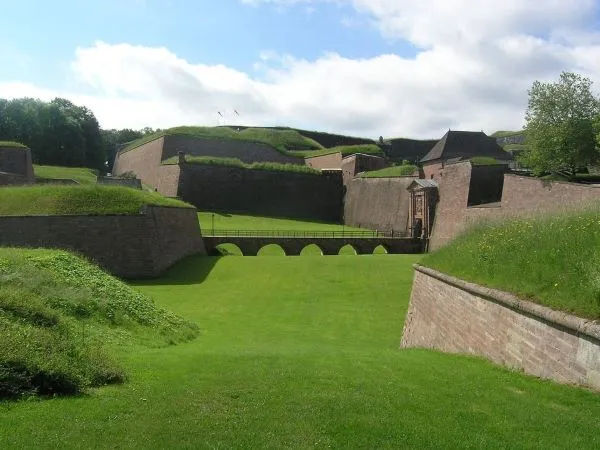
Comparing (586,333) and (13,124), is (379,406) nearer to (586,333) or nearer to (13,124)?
(586,333)

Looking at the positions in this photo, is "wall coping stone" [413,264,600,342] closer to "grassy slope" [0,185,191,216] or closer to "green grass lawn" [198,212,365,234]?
"grassy slope" [0,185,191,216]

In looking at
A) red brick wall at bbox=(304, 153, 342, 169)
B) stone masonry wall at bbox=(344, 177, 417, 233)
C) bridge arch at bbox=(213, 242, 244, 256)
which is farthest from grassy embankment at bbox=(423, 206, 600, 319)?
red brick wall at bbox=(304, 153, 342, 169)

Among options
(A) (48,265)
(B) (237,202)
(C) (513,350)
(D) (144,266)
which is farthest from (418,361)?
(B) (237,202)

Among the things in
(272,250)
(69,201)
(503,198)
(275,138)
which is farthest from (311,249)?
(275,138)

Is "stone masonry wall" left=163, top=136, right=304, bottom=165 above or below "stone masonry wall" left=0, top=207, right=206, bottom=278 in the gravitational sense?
above

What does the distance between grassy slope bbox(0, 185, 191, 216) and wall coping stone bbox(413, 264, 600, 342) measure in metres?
20.8

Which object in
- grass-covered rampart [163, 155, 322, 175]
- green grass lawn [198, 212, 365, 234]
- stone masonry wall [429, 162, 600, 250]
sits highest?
grass-covered rampart [163, 155, 322, 175]

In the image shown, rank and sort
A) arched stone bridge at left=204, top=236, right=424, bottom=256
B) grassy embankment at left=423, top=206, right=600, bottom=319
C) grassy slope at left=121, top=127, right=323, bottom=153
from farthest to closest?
grassy slope at left=121, top=127, right=323, bottom=153 < arched stone bridge at left=204, top=236, right=424, bottom=256 < grassy embankment at left=423, top=206, right=600, bottom=319

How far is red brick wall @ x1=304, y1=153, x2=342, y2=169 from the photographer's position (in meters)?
53.7

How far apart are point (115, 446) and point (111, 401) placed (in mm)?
1081

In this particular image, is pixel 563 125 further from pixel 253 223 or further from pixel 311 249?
pixel 253 223

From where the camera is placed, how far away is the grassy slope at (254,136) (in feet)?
176

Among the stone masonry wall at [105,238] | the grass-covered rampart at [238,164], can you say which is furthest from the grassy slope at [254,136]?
the stone masonry wall at [105,238]

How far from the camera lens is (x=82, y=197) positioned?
26.0m
